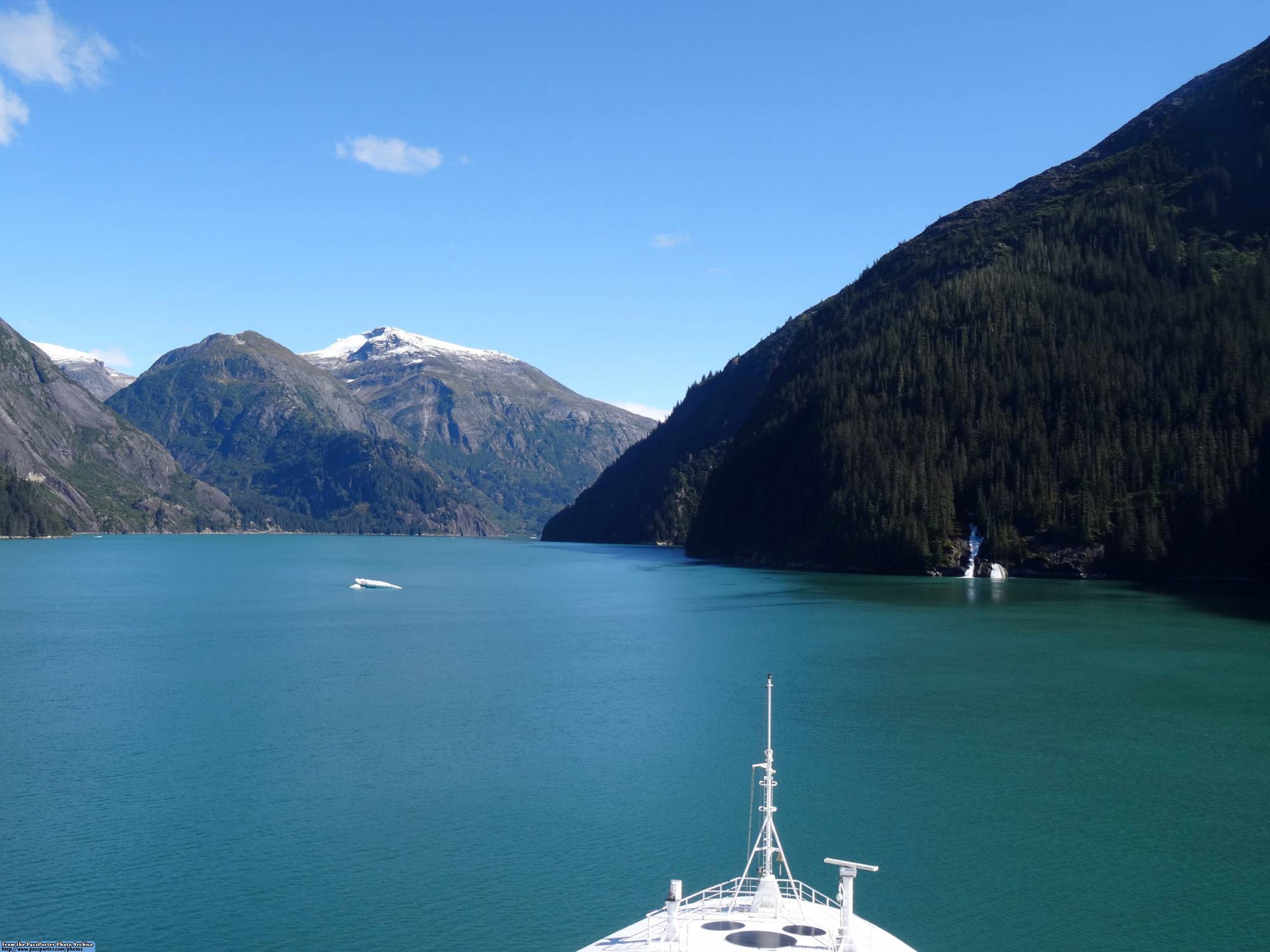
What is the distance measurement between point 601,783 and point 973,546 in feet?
504

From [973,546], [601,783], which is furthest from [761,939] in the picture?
[973,546]

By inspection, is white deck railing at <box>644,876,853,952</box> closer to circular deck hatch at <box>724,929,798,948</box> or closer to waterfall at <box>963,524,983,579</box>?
circular deck hatch at <box>724,929,798,948</box>

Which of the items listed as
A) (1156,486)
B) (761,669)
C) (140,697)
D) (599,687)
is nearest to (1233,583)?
(1156,486)

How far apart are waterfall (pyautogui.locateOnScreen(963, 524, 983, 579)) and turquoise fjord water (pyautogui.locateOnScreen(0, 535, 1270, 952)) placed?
278ft

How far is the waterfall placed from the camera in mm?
187625

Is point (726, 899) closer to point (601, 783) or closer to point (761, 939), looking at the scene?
point (761, 939)

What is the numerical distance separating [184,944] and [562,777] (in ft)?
70.3

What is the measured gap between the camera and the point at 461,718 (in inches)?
2549

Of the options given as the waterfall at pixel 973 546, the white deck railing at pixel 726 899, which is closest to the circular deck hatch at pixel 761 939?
the white deck railing at pixel 726 899

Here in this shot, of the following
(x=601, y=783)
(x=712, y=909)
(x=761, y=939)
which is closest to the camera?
(x=761, y=939)

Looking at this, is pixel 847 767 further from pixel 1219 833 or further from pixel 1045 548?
pixel 1045 548

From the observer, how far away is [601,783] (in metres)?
50.2

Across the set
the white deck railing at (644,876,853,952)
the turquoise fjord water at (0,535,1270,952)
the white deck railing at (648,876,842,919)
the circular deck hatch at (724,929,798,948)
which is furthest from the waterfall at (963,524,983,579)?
the circular deck hatch at (724,929,798,948)

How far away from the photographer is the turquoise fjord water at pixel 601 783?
3525 cm
